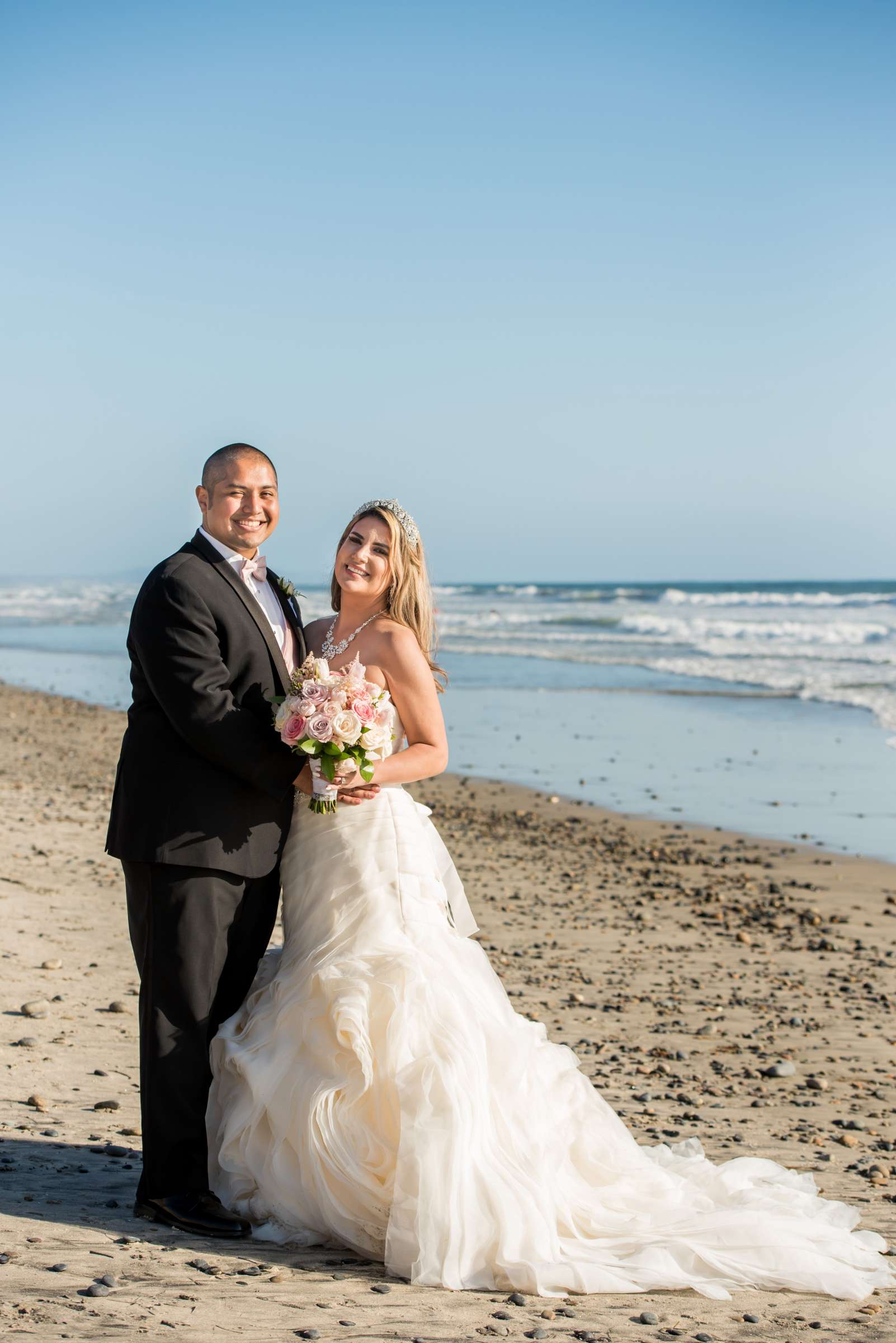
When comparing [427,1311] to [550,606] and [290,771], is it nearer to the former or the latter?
[290,771]

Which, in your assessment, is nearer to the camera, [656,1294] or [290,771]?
[656,1294]

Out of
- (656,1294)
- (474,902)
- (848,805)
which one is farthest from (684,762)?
(656,1294)

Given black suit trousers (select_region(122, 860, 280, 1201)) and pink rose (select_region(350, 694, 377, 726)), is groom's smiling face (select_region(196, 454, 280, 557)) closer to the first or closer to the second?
pink rose (select_region(350, 694, 377, 726))

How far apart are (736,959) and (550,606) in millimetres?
49605

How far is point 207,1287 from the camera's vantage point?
339 cm

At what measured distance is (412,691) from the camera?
4.24 m

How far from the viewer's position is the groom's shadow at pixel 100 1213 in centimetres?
359

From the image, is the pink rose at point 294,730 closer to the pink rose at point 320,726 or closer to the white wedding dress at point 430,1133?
the pink rose at point 320,726

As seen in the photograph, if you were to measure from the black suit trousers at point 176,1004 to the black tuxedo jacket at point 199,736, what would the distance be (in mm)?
99


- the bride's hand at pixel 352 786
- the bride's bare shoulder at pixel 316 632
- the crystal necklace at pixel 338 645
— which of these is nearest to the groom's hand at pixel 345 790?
the bride's hand at pixel 352 786

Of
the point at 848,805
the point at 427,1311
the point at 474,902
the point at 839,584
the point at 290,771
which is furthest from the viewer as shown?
the point at 839,584

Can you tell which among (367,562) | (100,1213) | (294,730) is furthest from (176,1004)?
(367,562)

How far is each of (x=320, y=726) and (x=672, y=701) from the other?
1865 cm

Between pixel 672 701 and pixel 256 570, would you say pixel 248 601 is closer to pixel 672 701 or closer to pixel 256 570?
pixel 256 570
